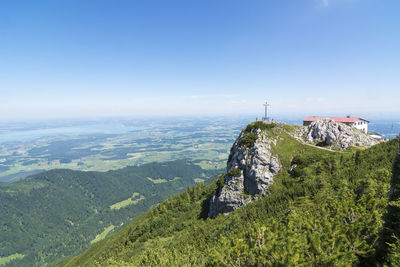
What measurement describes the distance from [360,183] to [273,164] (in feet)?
82.7

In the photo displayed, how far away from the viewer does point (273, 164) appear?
63.5 metres

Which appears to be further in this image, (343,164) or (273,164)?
(273,164)

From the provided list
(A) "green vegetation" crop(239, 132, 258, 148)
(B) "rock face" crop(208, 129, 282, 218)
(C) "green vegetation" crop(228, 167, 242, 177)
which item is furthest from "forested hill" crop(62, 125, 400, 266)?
(B) "rock face" crop(208, 129, 282, 218)

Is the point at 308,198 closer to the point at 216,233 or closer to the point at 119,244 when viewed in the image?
the point at 216,233

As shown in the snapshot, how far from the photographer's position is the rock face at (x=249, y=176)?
63.2 m

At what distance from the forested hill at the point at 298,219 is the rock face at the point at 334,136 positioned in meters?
4.09

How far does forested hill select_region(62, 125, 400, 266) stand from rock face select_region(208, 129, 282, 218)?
0.68 metres

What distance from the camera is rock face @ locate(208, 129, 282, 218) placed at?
63219 mm

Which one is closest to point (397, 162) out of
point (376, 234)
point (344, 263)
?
point (376, 234)

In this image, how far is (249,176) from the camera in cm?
6606

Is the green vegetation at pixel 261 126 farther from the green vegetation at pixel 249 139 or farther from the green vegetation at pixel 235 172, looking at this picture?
the green vegetation at pixel 235 172

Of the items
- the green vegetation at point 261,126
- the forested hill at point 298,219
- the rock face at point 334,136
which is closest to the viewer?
the forested hill at point 298,219

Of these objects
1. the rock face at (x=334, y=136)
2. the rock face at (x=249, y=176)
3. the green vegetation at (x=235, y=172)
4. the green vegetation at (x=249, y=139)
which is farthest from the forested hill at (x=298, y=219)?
the rock face at (x=334, y=136)

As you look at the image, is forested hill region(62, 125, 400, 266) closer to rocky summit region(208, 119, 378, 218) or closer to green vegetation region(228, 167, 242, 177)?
green vegetation region(228, 167, 242, 177)
